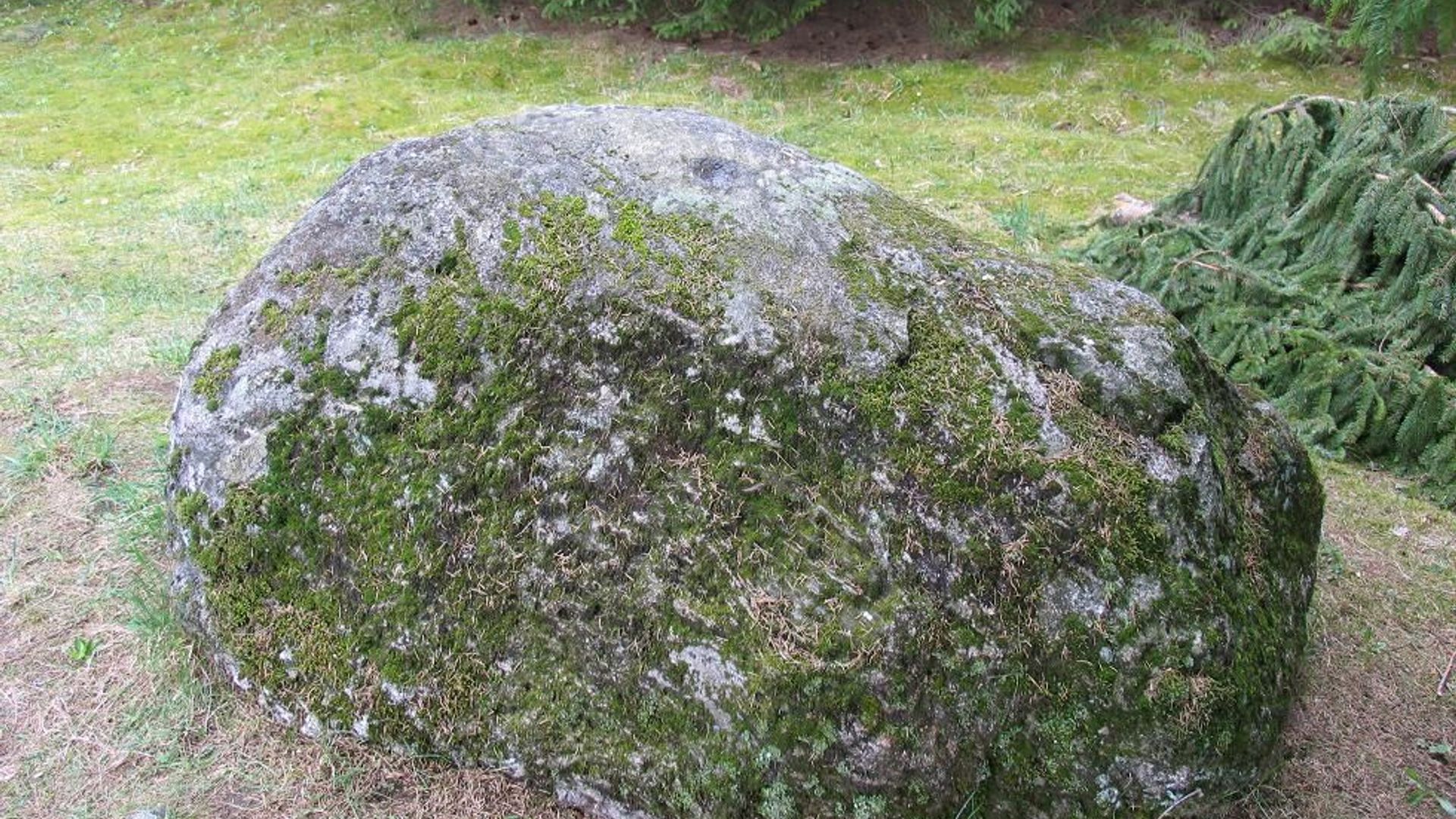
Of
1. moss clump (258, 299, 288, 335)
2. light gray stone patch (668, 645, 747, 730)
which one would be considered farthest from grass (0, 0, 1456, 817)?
moss clump (258, 299, 288, 335)

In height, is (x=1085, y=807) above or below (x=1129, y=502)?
below

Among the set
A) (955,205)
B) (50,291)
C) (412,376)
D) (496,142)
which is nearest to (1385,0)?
(496,142)

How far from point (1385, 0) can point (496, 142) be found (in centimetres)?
307

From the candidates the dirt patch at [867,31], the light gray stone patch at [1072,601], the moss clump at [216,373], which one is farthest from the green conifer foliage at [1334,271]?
the dirt patch at [867,31]

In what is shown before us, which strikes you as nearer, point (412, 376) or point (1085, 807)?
point (1085, 807)

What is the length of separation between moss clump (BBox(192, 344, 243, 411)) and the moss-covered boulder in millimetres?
11

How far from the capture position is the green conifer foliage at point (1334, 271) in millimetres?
5551

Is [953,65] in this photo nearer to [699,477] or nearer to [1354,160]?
[1354,160]

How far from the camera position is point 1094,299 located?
341cm

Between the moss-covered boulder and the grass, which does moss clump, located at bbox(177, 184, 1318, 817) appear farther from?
the grass

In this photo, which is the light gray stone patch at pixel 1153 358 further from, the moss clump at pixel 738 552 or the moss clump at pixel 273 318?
the moss clump at pixel 273 318

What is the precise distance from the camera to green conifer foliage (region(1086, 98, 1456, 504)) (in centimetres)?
555

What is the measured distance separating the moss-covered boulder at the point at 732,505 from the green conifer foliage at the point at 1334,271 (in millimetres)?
2498

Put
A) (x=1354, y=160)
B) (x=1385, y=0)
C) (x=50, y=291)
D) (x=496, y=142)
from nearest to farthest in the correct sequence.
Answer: (x=1385, y=0) < (x=496, y=142) < (x=1354, y=160) < (x=50, y=291)
